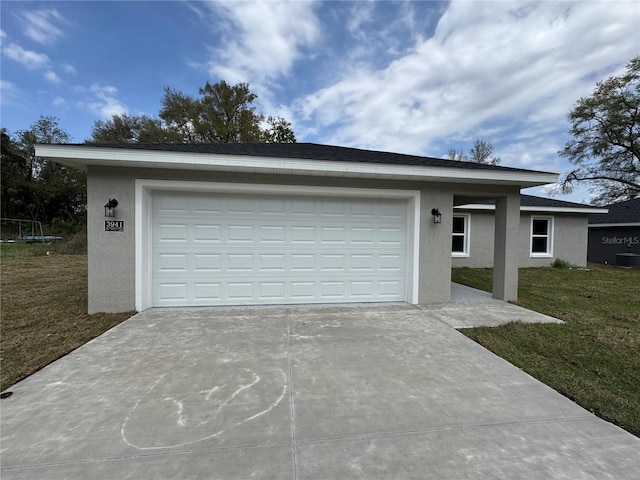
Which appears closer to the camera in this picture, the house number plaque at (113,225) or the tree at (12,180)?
the house number plaque at (113,225)

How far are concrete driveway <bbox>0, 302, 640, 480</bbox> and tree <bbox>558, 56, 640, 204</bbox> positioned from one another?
23.9 metres

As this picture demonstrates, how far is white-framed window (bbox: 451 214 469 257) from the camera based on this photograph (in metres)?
12.5

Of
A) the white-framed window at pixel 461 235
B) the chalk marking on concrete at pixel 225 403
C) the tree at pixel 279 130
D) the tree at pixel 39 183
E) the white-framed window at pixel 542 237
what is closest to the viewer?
the chalk marking on concrete at pixel 225 403

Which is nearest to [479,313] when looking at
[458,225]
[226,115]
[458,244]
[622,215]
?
[458,244]

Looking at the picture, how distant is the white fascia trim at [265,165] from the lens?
4871 millimetres

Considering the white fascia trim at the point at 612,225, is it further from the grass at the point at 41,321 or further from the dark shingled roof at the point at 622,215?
the grass at the point at 41,321

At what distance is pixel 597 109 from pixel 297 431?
26572 millimetres

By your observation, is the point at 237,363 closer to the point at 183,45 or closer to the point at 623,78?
the point at 183,45

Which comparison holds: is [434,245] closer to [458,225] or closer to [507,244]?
[507,244]

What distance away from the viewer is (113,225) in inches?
212

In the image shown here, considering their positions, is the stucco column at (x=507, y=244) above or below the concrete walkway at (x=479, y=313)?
above

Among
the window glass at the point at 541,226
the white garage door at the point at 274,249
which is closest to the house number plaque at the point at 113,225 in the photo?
the white garage door at the point at 274,249

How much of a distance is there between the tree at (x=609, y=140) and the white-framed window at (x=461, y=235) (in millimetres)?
15033

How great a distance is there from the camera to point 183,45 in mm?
12266
